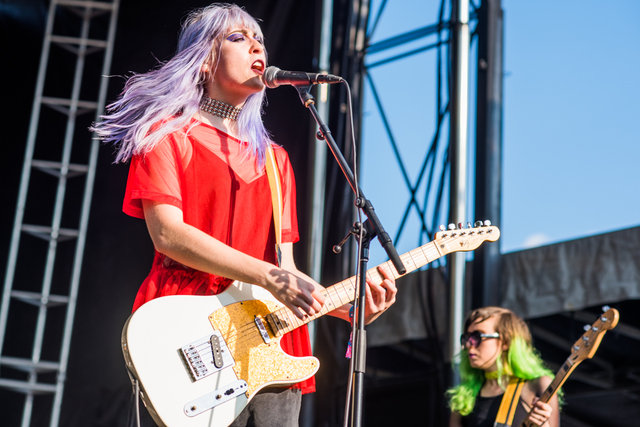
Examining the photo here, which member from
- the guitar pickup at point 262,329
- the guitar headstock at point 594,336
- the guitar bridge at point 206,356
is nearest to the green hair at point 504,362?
the guitar headstock at point 594,336

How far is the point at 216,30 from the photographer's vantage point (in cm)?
251

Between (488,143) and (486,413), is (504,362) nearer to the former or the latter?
(486,413)

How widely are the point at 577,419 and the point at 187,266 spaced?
3933mm

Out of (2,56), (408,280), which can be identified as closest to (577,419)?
(408,280)

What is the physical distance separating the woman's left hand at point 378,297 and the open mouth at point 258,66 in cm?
81

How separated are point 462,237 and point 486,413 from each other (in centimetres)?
177

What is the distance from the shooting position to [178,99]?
2.38 meters

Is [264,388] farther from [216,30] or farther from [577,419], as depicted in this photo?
[577,419]

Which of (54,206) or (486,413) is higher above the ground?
(54,206)

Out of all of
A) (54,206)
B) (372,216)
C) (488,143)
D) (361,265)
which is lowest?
(361,265)

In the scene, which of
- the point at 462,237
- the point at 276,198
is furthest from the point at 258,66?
the point at 462,237

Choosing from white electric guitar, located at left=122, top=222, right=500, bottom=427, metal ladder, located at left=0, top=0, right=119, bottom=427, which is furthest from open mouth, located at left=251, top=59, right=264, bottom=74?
metal ladder, located at left=0, top=0, right=119, bottom=427

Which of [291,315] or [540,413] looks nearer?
[291,315]

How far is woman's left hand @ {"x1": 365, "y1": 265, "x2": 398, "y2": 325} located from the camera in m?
2.23
